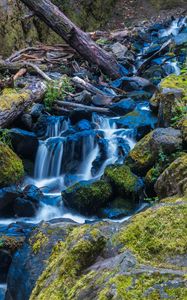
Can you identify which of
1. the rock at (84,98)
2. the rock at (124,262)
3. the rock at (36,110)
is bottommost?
the rock at (124,262)

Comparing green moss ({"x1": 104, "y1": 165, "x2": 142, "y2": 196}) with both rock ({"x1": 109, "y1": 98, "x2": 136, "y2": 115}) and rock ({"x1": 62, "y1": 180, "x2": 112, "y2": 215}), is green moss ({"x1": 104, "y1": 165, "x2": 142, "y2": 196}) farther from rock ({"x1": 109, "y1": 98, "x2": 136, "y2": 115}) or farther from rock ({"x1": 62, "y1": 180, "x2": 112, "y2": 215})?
rock ({"x1": 109, "y1": 98, "x2": 136, "y2": 115})

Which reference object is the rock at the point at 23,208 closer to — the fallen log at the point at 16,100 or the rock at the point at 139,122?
the fallen log at the point at 16,100

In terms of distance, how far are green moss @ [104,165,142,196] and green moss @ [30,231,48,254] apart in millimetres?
2511

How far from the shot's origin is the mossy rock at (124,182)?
6176 mm

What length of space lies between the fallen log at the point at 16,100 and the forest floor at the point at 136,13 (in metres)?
8.35

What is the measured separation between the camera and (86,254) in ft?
7.29

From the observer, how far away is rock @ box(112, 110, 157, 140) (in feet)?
26.5

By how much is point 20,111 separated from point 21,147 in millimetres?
905

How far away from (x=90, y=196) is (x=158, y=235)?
4.09 m

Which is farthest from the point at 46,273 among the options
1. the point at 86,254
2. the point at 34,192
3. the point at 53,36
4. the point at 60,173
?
the point at 53,36

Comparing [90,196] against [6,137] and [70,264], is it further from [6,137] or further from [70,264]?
[70,264]

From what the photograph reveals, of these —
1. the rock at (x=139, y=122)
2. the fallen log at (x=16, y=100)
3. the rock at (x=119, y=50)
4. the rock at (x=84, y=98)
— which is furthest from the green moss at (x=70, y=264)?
the rock at (x=119, y=50)

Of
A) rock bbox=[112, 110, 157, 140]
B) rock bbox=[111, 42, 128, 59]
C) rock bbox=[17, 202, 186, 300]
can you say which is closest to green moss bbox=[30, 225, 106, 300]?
rock bbox=[17, 202, 186, 300]

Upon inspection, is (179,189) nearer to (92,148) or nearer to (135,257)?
(135,257)
